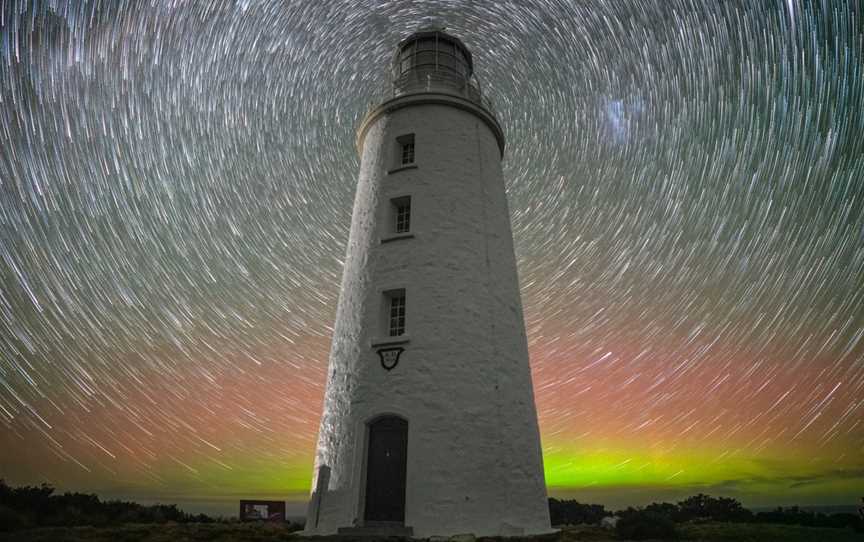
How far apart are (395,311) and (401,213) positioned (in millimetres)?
3104

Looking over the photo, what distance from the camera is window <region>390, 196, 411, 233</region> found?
1410cm

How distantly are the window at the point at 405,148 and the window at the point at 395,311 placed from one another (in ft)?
14.2

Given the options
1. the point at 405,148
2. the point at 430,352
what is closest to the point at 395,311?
the point at 430,352

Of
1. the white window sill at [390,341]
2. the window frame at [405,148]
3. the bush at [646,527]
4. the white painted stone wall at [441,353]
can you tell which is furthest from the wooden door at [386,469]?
the window frame at [405,148]

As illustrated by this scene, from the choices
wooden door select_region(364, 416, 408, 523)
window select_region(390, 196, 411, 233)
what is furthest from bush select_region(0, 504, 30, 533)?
window select_region(390, 196, 411, 233)

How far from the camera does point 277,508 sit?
14.9 meters

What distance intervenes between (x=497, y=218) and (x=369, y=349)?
5341 mm

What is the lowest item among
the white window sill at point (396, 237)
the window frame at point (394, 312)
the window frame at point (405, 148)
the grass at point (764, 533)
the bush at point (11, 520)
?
the grass at point (764, 533)

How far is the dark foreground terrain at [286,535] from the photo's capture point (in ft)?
33.4

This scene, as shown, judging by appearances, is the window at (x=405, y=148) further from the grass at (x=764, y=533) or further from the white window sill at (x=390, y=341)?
the grass at (x=764, y=533)

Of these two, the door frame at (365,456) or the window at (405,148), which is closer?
the door frame at (365,456)

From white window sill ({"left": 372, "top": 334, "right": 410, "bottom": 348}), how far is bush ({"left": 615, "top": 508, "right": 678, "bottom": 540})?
274 inches

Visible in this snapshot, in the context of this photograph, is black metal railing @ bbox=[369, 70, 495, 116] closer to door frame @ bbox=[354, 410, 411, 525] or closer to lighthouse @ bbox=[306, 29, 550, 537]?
lighthouse @ bbox=[306, 29, 550, 537]

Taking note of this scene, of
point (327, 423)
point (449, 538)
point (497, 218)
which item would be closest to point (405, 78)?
point (497, 218)
